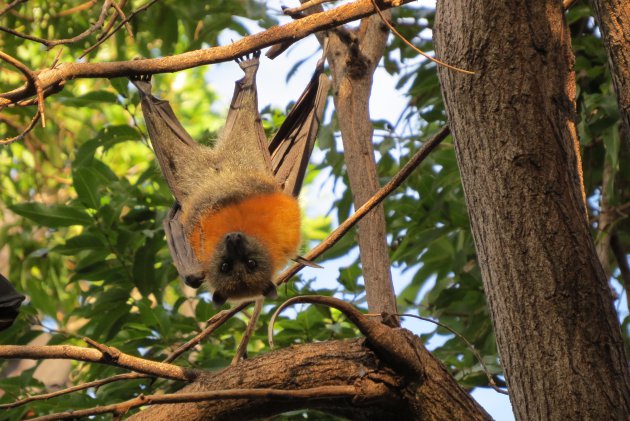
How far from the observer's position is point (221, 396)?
9.06 ft

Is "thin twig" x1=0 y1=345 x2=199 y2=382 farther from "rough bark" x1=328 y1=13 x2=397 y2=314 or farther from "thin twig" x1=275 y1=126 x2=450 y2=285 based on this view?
"rough bark" x1=328 y1=13 x2=397 y2=314

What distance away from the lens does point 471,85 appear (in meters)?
3.12

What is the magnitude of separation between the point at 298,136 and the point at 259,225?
0.90 m

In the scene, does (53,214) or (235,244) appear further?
(53,214)

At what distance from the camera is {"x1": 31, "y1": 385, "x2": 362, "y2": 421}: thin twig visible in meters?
2.63

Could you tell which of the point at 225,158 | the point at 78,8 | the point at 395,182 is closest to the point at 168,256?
the point at 225,158

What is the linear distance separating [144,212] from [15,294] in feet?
8.04

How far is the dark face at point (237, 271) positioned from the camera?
5.19m

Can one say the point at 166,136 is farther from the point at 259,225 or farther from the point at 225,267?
the point at 225,267

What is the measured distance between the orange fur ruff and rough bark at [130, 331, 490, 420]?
2236 mm

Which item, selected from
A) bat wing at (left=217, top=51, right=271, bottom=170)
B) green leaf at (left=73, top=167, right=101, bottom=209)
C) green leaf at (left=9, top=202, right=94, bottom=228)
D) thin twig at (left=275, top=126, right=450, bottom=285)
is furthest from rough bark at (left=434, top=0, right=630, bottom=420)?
green leaf at (left=9, top=202, right=94, bottom=228)

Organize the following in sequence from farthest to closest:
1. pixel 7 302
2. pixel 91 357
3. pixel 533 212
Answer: pixel 7 302, pixel 533 212, pixel 91 357

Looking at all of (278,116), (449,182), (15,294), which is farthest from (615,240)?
(15,294)

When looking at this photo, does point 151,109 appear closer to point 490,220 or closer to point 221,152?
point 221,152
